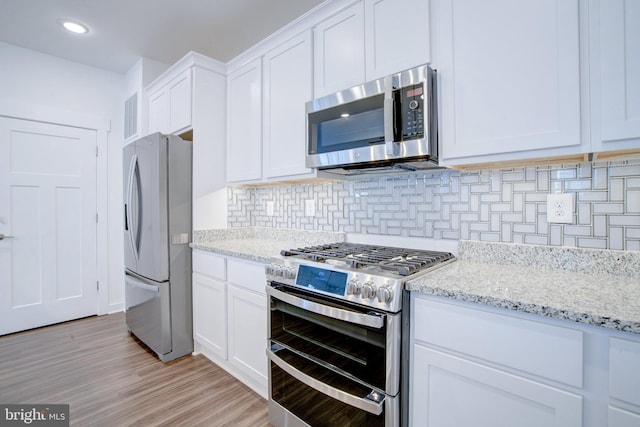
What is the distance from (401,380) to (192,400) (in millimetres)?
1403

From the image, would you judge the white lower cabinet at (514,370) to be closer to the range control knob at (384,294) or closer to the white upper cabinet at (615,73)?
the range control knob at (384,294)

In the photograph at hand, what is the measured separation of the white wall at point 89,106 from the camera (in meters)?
2.85

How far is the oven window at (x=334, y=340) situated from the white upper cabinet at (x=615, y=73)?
1033 millimetres

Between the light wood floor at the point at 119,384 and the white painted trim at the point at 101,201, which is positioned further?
the white painted trim at the point at 101,201

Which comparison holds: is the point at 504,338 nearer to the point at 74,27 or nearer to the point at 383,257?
the point at 383,257

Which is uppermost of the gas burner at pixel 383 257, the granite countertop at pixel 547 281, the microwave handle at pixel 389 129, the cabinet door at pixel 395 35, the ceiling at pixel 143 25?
the ceiling at pixel 143 25

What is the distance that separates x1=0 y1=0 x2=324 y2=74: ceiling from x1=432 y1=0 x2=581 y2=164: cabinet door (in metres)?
1.40

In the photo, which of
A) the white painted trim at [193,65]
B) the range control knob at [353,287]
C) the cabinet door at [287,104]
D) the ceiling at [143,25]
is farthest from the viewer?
the white painted trim at [193,65]

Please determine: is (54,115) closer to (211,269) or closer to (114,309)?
(114,309)

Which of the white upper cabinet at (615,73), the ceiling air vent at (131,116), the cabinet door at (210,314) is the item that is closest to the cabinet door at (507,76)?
the white upper cabinet at (615,73)

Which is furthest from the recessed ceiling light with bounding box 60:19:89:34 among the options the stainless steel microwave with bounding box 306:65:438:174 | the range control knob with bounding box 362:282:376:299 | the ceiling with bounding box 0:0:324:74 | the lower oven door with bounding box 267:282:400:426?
the range control knob with bounding box 362:282:376:299

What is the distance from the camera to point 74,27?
8.29 ft

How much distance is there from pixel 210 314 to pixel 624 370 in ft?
7.21

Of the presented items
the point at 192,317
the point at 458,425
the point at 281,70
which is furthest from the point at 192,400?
the point at 281,70
